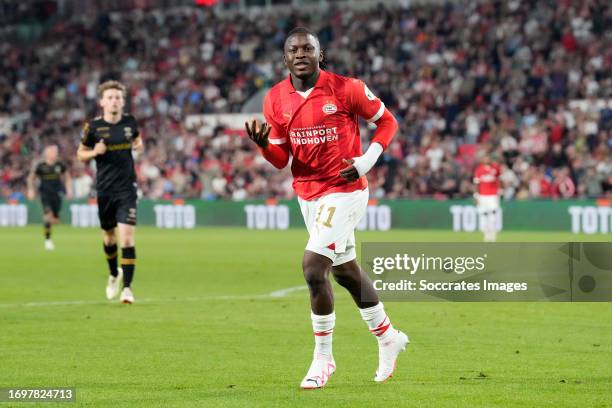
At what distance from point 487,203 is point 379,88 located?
39.9 feet

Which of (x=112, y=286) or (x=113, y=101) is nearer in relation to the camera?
(x=113, y=101)

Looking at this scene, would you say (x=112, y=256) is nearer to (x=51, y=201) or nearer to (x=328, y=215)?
(x=328, y=215)

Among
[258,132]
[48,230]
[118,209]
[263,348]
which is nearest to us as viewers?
[258,132]

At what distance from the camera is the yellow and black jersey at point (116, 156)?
15570 mm

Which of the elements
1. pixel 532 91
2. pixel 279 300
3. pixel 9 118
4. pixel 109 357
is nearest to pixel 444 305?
pixel 279 300

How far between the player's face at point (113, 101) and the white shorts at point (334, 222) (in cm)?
683

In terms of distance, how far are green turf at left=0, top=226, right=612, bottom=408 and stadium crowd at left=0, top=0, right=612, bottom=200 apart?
17778 millimetres

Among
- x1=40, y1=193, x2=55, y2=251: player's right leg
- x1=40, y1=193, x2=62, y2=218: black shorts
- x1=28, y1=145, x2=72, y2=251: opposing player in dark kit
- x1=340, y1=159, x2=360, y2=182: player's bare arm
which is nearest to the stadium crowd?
x1=28, y1=145, x2=72, y2=251: opposing player in dark kit

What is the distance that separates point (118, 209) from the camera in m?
15.6

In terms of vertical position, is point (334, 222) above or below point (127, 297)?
above

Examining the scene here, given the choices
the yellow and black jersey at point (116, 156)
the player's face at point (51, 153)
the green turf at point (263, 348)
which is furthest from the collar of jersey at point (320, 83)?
the player's face at point (51, 153)

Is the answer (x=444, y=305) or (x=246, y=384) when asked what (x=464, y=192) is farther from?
(x=246, y=384)

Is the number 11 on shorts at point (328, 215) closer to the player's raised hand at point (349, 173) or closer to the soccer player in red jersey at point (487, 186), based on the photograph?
the player's raised hand at point (349, 173)

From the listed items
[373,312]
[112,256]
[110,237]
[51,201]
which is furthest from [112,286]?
[51,201]
